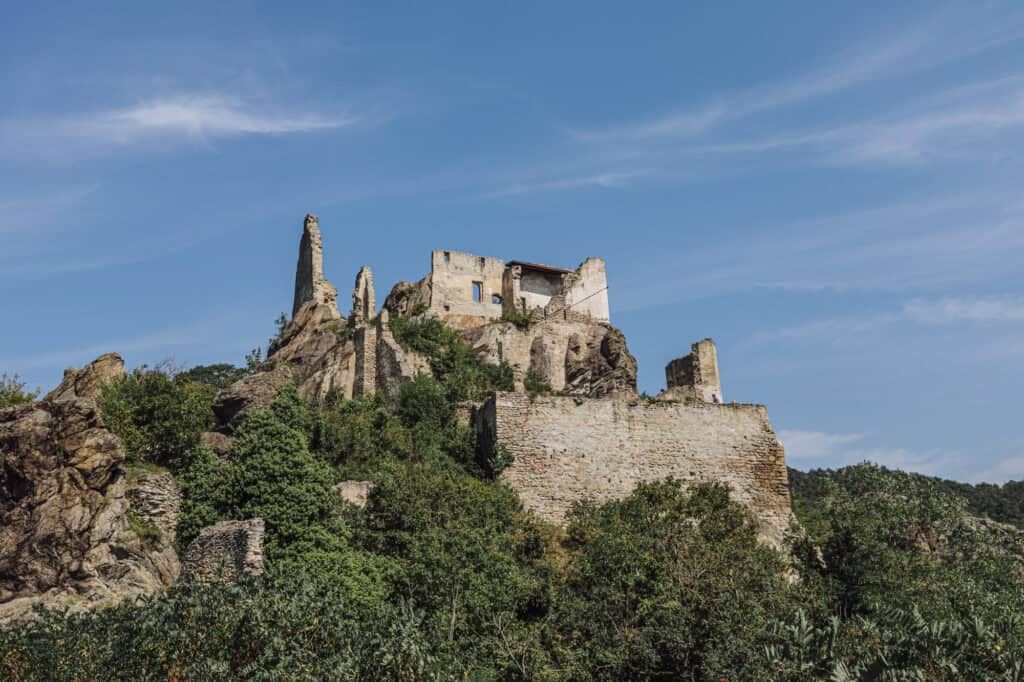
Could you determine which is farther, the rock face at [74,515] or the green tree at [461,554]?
the green tree at [461,554]

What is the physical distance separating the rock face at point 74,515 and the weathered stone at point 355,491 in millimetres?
4106

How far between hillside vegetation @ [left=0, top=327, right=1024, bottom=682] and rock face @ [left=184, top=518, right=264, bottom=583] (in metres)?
0.92

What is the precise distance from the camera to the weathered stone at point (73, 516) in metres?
21.5

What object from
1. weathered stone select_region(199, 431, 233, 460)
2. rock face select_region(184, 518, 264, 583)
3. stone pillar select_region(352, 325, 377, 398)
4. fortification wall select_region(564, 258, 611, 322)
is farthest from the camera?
fortification wall select_region(564, 258, 611, 322)

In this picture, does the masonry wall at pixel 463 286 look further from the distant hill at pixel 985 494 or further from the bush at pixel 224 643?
the bush at pixel 224 643

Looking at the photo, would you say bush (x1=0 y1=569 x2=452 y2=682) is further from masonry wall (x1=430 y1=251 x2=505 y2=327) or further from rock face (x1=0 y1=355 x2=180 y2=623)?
masonry wall (x1=430 y1=251 x2=505 y2=327)

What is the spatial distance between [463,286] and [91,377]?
A: 19.0 metres

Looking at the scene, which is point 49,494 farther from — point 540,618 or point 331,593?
point 540,618

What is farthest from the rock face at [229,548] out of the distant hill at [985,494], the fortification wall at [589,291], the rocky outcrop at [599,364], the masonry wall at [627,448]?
the distant hill at [985,494]

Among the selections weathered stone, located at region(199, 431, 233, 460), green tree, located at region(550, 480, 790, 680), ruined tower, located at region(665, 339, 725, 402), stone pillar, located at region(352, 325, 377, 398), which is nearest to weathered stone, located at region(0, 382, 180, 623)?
weathered stone, located at region(199, 431, 233, 460)

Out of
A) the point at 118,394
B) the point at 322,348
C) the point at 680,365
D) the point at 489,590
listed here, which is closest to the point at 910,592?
the point at 489,590

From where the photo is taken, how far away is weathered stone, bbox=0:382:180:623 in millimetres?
21469

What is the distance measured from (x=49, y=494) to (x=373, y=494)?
780 centimetres

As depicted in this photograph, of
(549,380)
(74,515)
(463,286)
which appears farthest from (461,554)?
(463,286)
